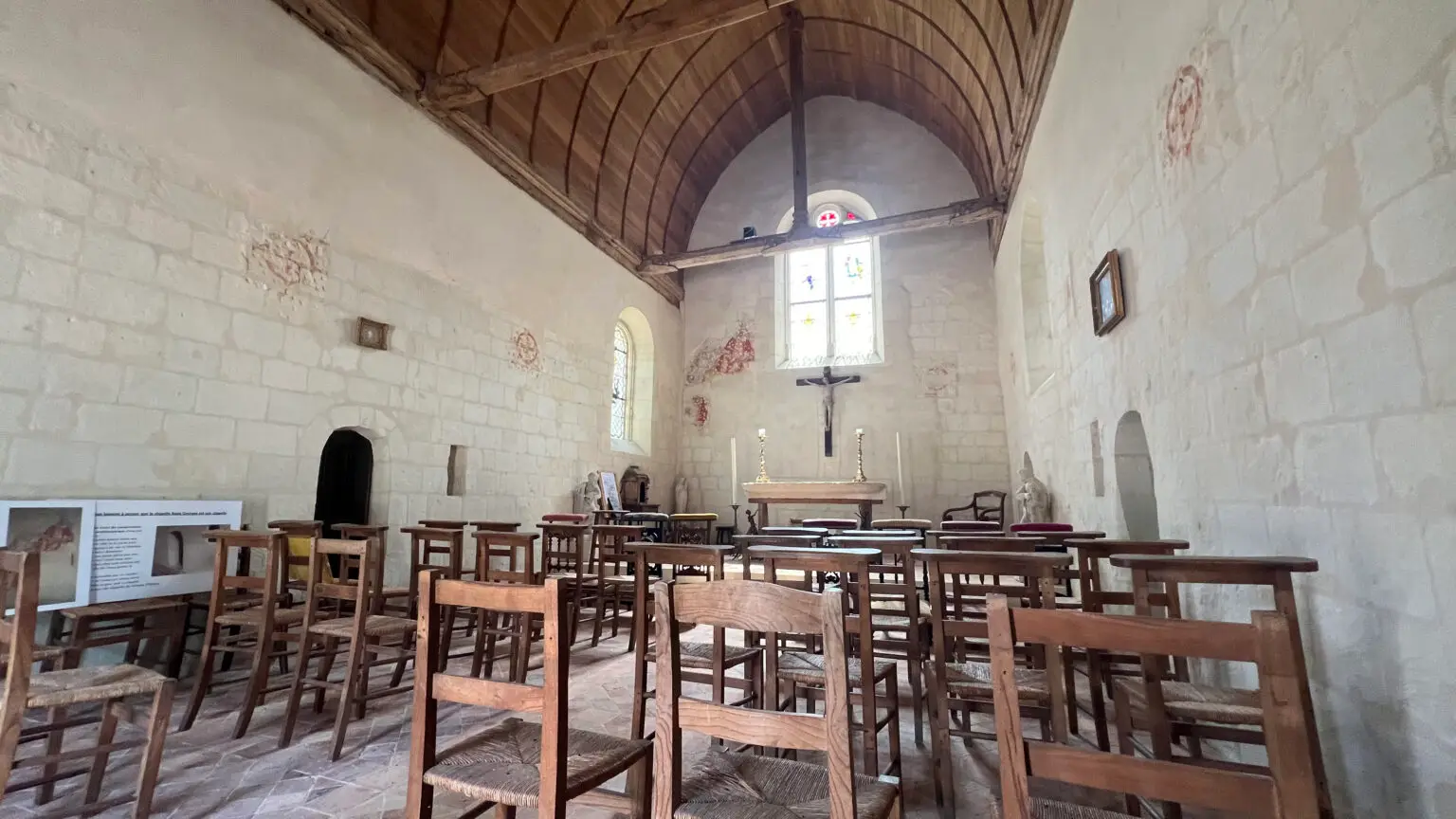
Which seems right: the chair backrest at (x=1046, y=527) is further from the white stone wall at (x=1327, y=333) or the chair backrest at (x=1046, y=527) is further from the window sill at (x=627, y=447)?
the window sill at (x=627, y=447)

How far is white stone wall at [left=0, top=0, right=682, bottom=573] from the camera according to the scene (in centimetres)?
313

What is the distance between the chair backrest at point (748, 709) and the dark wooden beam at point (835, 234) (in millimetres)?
7713

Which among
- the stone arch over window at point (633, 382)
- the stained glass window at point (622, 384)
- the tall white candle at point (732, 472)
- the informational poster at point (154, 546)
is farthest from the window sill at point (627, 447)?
the informational poster at point (154, 546)

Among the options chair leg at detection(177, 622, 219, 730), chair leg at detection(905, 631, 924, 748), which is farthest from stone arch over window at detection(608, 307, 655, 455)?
chair leg at detection(905, 631, 924, 748)

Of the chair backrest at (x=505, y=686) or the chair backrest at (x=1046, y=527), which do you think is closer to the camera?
the chair backrest at (x=505, y=686)

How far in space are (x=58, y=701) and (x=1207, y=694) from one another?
10.6 ft

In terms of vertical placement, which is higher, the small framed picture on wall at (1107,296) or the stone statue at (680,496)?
the small framed picture on wall at (1107,296)

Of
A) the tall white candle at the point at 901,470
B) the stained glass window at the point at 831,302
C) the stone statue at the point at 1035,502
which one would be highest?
the stained glass window at the point at 831,302

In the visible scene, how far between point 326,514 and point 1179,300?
658cm

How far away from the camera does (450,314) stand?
5.71 meters

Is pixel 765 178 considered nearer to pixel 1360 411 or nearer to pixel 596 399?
pixel 596 399

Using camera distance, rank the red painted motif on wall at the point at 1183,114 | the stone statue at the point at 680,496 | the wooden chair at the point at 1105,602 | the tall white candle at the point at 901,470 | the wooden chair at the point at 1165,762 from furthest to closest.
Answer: the stone statue at the point at 680,496 < the tall white candle at the point at 901,470 < the red painted motif on wall at the point at 1183,114 < the wooden chair at the point at 1105,602 < the wooden chair at the point at 1165,762

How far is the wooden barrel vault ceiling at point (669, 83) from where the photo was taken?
5352 millimetres

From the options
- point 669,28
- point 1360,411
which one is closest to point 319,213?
point 669,28
